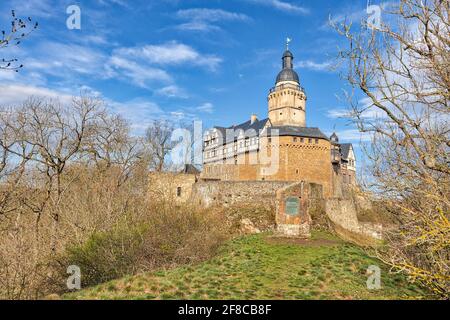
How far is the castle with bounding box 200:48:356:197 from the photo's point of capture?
40.8 m

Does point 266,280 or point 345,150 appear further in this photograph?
point 345,150

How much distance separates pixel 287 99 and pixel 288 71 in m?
5.27

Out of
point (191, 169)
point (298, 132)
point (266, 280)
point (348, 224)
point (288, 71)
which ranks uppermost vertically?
point (288, 71)

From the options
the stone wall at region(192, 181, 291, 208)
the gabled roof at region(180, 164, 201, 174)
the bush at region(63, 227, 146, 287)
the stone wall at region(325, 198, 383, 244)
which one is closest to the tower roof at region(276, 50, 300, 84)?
the gabled roof at region(180, 164, 201, 174)

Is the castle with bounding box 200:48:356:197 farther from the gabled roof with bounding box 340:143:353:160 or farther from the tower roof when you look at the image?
the gabled roof with bounding box 340:143:353:160

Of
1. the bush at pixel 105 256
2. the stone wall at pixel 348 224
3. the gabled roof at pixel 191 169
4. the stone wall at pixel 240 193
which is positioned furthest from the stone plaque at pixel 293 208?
the gabled roof at pixel 191 169

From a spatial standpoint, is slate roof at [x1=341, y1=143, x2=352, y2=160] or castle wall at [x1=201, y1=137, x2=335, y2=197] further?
slate roof at [x1=341, y1=143, x2=352, y2=160]

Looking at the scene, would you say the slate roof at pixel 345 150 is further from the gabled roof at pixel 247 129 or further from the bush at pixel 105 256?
the bush at pixel 105 256

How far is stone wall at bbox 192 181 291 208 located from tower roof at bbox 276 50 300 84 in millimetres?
33033

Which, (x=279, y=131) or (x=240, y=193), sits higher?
(x=279, y=131)

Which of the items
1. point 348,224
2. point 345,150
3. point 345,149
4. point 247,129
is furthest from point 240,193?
point 345,149

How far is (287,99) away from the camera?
51.4m

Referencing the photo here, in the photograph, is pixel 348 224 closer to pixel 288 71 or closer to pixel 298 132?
pixel 298 132
